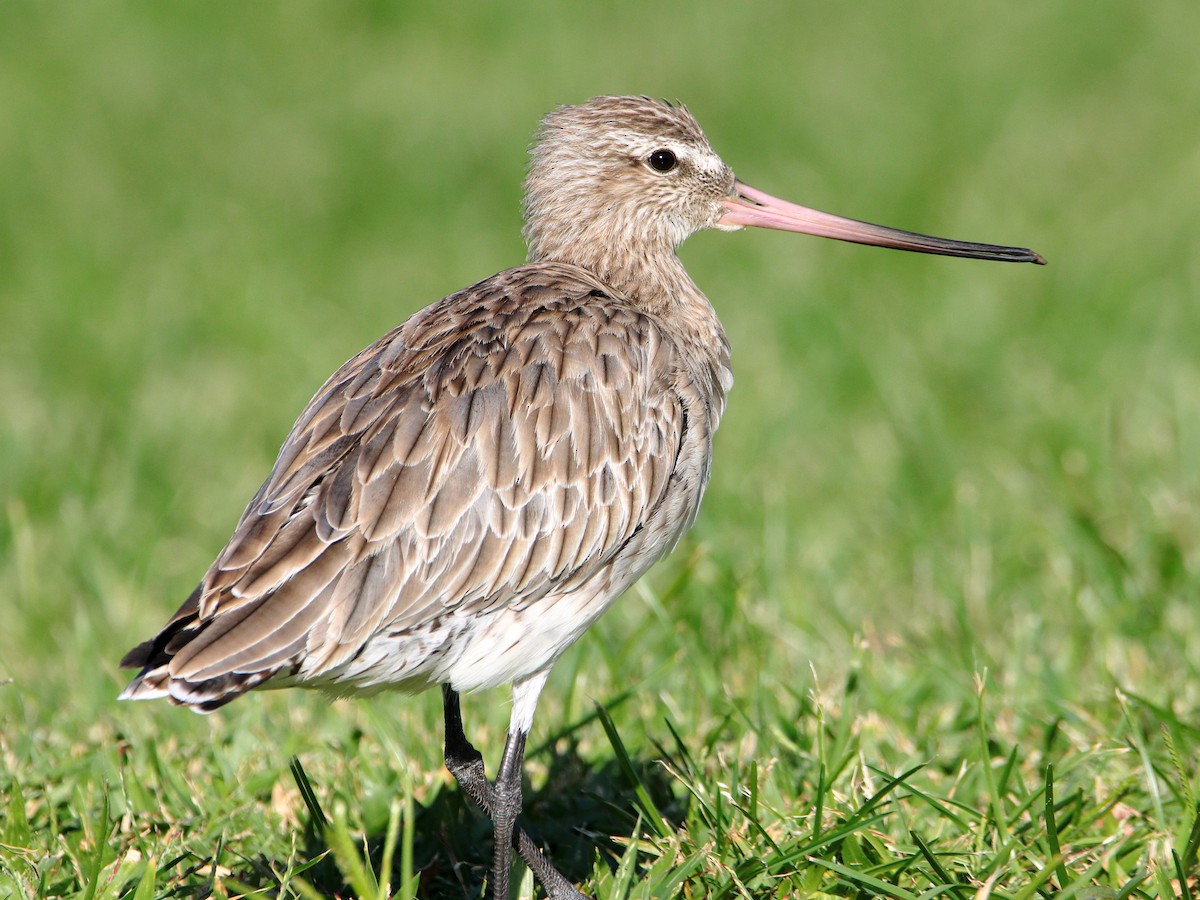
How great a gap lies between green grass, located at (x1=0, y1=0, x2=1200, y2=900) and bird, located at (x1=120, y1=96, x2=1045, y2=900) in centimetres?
47

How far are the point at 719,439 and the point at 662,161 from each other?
288cm

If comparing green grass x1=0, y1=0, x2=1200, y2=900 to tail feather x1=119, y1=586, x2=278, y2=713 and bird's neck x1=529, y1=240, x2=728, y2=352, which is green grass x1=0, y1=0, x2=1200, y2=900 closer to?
tail feather x1=119, y1=586, x2=278, y2=713

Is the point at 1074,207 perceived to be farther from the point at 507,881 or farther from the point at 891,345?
the point at 507,881

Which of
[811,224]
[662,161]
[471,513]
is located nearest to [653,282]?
[662,161]

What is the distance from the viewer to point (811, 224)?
5371 millimetres

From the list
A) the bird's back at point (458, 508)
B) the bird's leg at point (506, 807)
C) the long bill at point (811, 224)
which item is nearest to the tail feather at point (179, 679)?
the bird's back at point (458, 508)

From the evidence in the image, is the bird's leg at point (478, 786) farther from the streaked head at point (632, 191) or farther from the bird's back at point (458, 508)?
the streaked head at point (632, 191)

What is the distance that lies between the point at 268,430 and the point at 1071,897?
17.7ft

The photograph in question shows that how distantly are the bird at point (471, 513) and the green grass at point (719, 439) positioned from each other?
18.4 inches

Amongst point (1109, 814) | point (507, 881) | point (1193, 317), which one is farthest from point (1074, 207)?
point (507, 881)

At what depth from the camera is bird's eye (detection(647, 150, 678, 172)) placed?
5.28m

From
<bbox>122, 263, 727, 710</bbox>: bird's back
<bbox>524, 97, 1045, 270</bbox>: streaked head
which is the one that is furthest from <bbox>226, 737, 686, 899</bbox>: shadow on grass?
<bbox>524, 97, 1045, 270</bbox>: streaked head

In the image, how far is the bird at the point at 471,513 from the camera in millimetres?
3955

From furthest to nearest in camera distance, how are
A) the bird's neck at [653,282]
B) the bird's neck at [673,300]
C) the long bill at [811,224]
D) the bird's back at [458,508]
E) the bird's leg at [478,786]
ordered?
the long bill at [811,224], the bird's neck at [653,282], the bird's neck at [673,300], the bird's leg at [478,786], the bird's back at [458,508]
